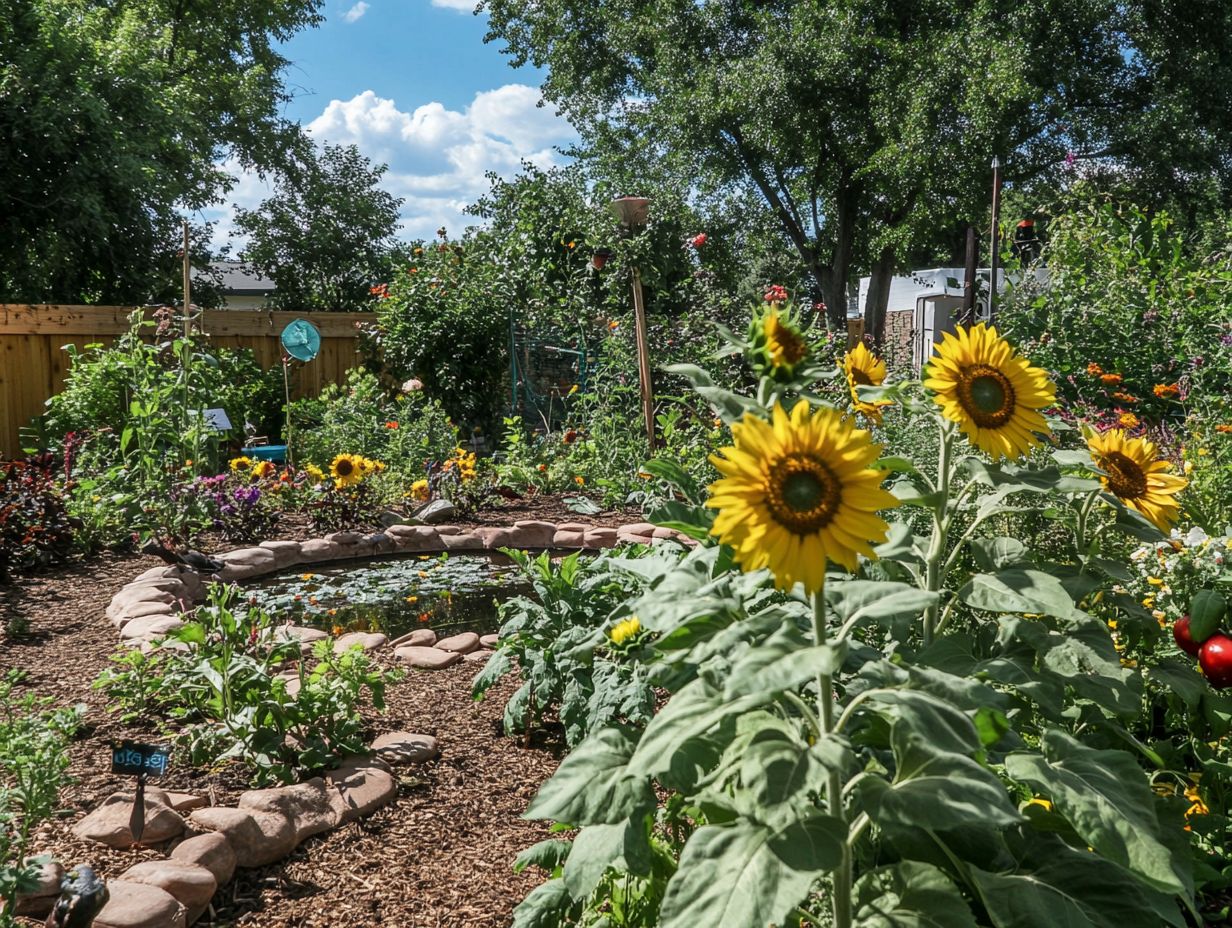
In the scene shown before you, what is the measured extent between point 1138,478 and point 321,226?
18.7m

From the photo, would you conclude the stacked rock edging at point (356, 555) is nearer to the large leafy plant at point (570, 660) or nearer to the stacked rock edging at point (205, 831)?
the large leafy plant at point (570, 660)

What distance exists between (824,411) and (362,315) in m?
10.5

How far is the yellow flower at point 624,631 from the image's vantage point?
7.74ft

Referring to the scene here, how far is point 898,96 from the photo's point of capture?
14656 millimetres

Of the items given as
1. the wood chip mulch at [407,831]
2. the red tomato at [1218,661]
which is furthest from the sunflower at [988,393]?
the wood chip mulch at [407,831]

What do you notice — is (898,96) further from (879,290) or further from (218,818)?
(218,818)

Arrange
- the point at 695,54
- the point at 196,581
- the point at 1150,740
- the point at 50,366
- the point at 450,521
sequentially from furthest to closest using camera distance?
the point at 695,54
the point at 50,366
the point at 450,521
the point at 196,581
the point at 1150,740

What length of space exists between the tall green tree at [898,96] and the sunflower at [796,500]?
13.9 metres

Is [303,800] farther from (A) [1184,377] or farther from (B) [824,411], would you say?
Answer: (A) [1184,377]

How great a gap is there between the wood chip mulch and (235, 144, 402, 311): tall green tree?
1468cm

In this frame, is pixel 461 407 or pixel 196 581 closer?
pixel 196 581

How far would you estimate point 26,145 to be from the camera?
11.1m

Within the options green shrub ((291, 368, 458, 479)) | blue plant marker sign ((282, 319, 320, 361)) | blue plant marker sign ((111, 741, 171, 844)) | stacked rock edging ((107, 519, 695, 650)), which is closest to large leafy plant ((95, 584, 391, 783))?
blue plant marker sign ((111, 741, 171, 844))

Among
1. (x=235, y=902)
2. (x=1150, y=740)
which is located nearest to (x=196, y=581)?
(x=235, y=902)
